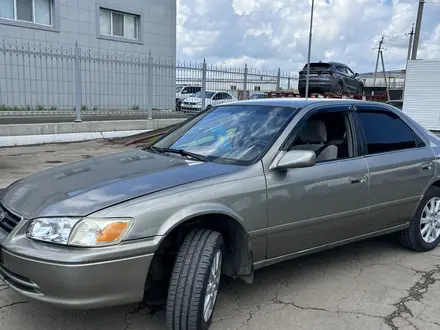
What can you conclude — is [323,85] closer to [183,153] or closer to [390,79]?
[183,153]

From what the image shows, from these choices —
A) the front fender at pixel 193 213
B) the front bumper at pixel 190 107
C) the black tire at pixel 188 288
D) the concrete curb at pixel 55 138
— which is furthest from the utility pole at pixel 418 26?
the black tire at pixel 188 288

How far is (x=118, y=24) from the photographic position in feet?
57.5

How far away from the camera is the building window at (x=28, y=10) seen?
14.3m

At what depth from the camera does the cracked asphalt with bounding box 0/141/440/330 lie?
3.03 meters

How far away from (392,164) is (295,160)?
1.37 meters

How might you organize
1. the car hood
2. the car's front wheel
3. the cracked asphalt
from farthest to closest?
the car's front wheel, the cracked asphalt, the car hood

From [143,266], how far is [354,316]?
1.66 metres

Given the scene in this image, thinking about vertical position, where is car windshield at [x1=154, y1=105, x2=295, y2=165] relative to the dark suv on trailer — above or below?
below

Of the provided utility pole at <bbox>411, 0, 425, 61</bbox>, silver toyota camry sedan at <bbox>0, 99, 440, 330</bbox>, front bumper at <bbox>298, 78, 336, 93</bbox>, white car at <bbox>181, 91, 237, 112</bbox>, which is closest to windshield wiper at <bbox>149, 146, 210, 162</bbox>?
silver toyota camry sedan at <bbox>0, 99, 440, 330</bbox>

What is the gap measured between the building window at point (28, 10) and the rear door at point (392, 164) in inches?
551

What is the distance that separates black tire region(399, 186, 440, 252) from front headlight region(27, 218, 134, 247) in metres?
3.11

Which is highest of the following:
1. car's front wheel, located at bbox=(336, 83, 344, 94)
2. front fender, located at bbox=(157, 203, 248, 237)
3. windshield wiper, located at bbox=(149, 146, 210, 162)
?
car's front wheel, located at bbox=(336, 83, 344, 94)

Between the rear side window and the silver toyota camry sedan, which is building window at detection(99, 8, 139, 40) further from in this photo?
the rear side window

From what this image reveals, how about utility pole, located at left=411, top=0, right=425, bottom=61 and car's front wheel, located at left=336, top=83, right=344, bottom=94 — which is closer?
car's front wheel, located at left=336, top=83, right=344, bottom=94
